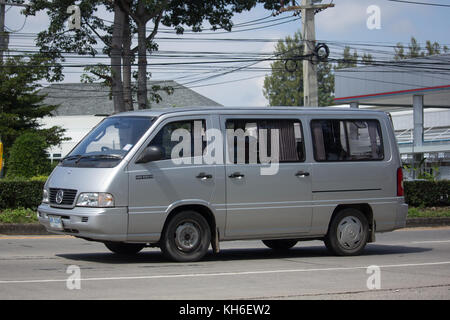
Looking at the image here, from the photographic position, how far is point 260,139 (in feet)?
37.7

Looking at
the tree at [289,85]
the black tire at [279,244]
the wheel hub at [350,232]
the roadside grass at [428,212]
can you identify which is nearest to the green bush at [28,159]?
the roadside grass at [428,212]

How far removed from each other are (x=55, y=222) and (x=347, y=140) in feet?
16.2

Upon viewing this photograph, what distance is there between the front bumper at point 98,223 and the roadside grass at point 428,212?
1414cm

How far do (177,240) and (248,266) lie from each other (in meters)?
1.08

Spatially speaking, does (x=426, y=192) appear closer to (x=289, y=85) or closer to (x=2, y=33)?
(x=2, y=33)

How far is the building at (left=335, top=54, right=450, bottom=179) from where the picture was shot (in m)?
39.5

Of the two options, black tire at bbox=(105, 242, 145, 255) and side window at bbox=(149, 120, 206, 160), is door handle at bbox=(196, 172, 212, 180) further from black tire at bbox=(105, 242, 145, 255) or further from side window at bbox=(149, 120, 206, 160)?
black tire at bbox=(105, 242, 145, 255)

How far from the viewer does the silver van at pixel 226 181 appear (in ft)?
33.8

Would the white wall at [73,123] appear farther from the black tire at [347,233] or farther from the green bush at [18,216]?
the black tire at [347,233]

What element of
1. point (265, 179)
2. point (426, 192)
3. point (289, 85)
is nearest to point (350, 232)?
point (265, 179)

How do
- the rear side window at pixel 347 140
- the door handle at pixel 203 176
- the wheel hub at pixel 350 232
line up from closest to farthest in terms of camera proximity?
the door handle at pixel 203 176 < the rear side window at pixel 347 140 < the wheel hub at pixel 350 232
